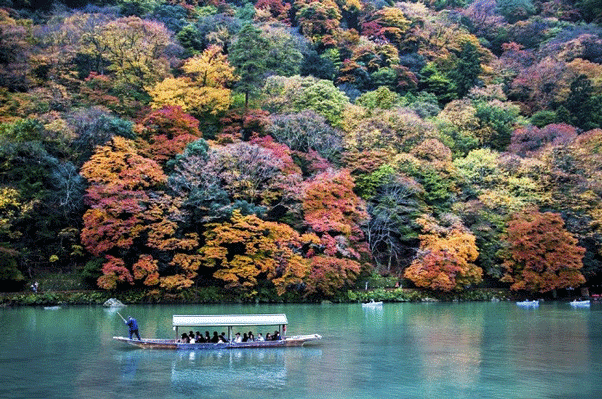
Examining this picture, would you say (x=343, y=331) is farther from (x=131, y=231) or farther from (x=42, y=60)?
(x=42, y=60)

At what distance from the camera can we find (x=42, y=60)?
5862cm

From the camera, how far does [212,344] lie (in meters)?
26.5

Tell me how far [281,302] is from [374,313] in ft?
27.3

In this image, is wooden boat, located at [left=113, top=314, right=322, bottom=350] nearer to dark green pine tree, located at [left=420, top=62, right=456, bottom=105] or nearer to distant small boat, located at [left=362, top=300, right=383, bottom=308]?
distant small boat, located at [left=362, top=300, right=383, bottom=308]

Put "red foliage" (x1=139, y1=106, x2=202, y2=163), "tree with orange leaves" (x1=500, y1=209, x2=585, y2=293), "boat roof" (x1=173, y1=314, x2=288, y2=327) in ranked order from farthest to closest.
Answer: "red foliage" (x1=139, y1=106, x2=202, y2=163)
"tree with orange leaves" (x1=500, y1=209, x2=585, y2=293)
"boat roof" (x1=173, y1=314, x2=288, y2=327)

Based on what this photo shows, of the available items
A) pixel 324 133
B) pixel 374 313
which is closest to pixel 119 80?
pixel 324 133

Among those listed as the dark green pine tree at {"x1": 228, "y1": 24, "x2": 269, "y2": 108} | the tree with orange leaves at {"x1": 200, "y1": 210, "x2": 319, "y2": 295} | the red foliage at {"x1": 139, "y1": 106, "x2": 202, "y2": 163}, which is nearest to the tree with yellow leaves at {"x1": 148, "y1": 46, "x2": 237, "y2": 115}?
the dark green pine tree at {"x1": 228, "y1": 24, "x2": 269, "y2": 108}

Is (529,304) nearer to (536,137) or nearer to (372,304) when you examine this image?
(372,304)

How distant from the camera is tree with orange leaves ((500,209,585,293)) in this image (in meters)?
49.2

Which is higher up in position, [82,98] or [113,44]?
[113,44]

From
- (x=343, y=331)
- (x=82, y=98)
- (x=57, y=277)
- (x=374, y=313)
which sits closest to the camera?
(x=343, y=331)

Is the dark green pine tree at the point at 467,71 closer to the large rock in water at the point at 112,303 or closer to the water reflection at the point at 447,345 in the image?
the water reflection at the point at 447,345

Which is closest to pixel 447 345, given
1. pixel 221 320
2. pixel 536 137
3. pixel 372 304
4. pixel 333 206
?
pixel 221 320

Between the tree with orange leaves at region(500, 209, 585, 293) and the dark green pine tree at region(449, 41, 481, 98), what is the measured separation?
1246 inches
